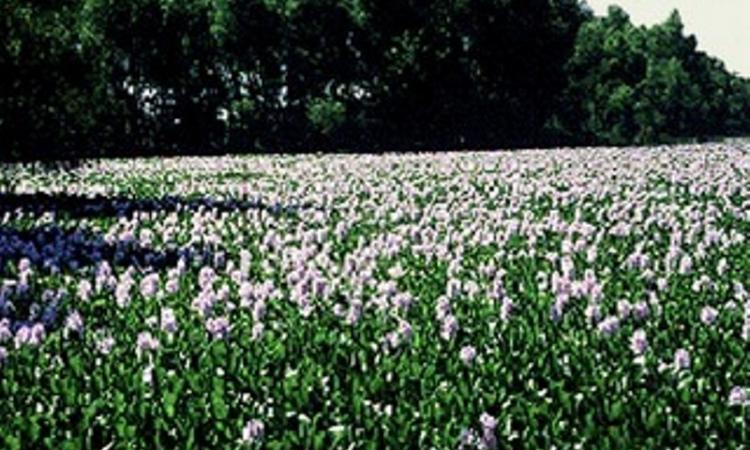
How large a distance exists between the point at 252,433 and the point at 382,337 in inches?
97.0

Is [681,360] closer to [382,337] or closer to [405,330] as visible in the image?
[405,330]

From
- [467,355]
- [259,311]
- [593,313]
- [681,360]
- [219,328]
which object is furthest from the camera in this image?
[259,311]

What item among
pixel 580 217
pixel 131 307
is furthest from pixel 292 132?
pixel 131 307

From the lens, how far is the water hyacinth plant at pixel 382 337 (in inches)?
228

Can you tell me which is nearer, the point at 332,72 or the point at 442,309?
the point at 442,309

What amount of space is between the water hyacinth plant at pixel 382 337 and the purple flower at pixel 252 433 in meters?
0.01

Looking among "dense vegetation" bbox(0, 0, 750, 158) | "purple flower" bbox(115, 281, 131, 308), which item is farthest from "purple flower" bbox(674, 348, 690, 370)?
"dense vegetation" bbox(0, 0, 750, 158)

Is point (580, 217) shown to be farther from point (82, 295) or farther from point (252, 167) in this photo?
point (252, 167)

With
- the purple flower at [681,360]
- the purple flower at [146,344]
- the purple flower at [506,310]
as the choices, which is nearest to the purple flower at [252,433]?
the purple flower at [146,344]

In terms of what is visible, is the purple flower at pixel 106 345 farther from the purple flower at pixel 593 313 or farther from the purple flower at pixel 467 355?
the purple flower at pixel 593 313

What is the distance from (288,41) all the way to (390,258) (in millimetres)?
58937

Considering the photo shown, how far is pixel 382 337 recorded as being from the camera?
7.74 m

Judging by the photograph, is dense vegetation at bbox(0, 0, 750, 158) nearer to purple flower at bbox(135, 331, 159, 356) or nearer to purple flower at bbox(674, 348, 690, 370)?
purple flower at bbox(135, 331, 159, 356)

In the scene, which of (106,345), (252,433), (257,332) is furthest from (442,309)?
(252,433)
